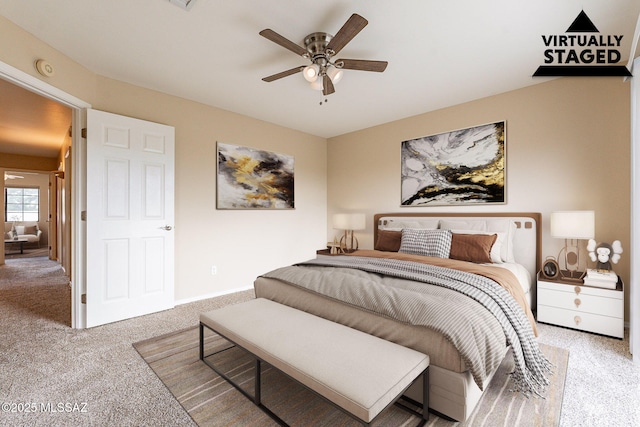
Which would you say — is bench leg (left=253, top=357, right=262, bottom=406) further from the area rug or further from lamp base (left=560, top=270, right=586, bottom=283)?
lamp base (left=560, top=270, right=586, bottom=283)

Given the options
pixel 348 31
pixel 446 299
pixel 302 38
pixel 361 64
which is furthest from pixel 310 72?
pixel 446 299

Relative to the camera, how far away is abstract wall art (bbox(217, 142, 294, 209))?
13.3 feet

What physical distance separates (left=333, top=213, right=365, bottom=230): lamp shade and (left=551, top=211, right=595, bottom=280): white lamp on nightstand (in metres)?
2.37

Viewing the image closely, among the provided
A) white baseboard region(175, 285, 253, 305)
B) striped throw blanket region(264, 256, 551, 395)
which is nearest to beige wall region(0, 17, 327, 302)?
white baseboard region(175, 285, 253, 305)

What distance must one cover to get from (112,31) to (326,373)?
296 centimetres

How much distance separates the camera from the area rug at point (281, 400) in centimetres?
160

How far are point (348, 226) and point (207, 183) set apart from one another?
86.7 inches

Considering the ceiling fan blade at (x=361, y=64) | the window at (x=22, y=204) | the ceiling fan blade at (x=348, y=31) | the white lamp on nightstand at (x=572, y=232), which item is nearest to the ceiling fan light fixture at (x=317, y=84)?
the ceiling fan blade at (x=361, y=64)

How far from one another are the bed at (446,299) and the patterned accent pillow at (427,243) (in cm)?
1

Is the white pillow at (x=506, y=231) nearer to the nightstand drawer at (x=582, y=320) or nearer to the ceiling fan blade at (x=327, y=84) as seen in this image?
the nightstand drawer at (x=582, y=320)

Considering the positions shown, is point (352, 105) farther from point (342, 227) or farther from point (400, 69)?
point (342, 227)

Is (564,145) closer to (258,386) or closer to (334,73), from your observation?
(334,73)

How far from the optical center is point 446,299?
175cm

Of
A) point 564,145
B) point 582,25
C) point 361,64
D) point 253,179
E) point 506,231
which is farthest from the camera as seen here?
point 253,179
